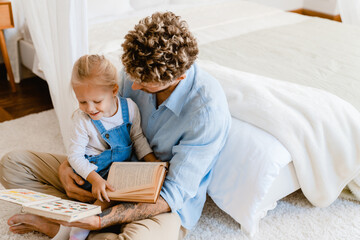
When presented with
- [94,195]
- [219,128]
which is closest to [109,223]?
[94,195]

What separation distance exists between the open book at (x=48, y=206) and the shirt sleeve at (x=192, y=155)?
10.2 inches

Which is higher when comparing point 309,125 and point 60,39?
point 60,39

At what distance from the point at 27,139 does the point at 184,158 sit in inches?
53.0

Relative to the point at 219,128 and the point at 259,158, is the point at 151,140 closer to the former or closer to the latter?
the point at 219,128

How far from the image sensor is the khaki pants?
1260 millimetres

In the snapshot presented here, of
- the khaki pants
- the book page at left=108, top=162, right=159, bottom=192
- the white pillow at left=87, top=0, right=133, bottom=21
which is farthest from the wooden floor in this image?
the book page at left=108, top=162, right=159, bottom=192

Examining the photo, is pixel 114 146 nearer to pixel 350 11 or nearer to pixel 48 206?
pixel 48 206

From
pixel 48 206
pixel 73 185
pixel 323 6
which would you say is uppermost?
pixel 48 206

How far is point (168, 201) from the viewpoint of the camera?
128 cm

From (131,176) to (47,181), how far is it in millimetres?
458

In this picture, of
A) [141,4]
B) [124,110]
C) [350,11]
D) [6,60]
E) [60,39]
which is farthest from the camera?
[141,4]

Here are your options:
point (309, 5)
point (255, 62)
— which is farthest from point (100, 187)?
point (309, 5)

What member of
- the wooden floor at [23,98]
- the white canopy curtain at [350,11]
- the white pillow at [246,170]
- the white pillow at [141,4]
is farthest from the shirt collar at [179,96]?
Result: the white canopy curtain at [350,11]

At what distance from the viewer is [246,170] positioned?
1.39 metres
